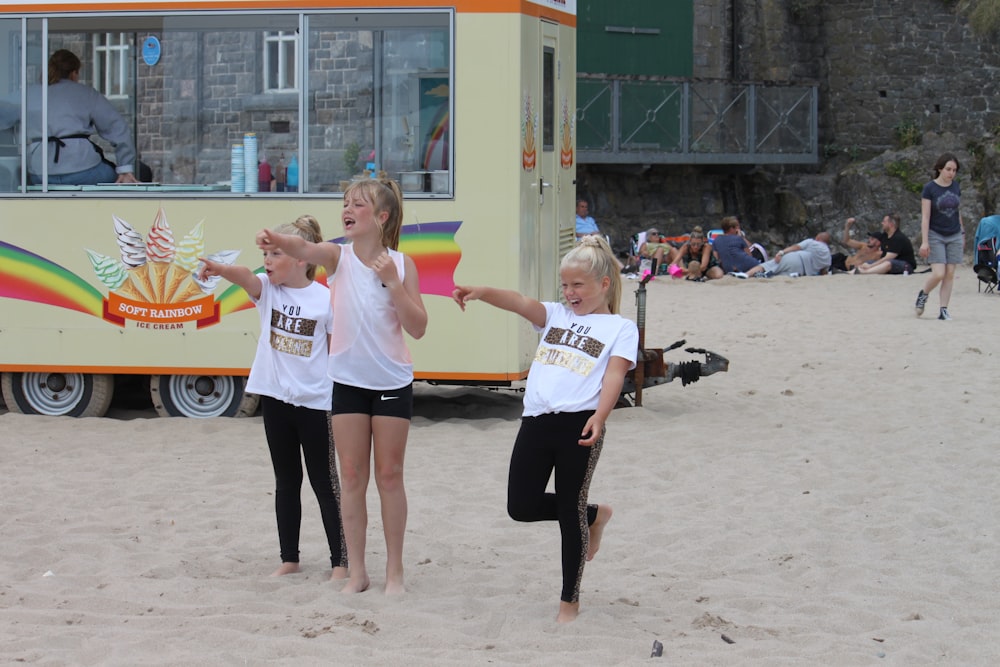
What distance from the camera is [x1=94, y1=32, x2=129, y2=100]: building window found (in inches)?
364

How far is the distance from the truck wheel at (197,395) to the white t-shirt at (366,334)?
430cm

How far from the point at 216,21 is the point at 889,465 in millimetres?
5122

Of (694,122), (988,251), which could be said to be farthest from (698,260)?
(694,122)

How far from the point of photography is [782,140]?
89.1 feet

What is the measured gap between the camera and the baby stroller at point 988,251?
57.5 ft

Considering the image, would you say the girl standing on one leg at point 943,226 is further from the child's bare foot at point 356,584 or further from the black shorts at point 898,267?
the child's bare foot at point 356,584

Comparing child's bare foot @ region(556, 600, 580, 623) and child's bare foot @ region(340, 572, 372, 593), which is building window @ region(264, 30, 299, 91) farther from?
child's bare foot @ region(556, 600, 580, 623)

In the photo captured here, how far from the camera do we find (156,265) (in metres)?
9.02

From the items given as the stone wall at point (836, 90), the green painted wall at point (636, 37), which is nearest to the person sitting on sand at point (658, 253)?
the stone wall at point (836, 90)

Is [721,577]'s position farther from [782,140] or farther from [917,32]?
[917,32]

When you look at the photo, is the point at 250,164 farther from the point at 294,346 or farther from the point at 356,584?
the point at 356,584

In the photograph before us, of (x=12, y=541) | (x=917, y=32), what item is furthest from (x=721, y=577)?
(x=917, y=32)

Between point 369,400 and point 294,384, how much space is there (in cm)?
41

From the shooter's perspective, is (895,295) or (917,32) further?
(917,32)
